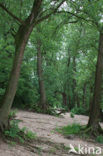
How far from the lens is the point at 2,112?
5.72m

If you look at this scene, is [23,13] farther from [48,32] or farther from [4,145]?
[4,145]

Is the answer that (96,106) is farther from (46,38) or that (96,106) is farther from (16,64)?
(16,64)

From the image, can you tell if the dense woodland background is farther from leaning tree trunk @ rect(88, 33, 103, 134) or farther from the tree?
leaning tree trunk @ rect(88, 33, 103, 134)

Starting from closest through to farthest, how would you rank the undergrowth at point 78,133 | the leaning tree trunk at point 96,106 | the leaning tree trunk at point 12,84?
the leaning tree trunk at point 12,84 < the undergrowth at point 78,133 < the leaning tree trunk at point 96,106

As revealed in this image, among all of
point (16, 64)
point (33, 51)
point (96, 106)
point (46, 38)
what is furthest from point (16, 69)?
point (33, 51)

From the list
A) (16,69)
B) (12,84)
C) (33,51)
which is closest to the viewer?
(12,84)

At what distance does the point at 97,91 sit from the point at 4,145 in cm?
605

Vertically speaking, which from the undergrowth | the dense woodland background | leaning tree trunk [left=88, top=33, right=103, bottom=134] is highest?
the dense woodland background

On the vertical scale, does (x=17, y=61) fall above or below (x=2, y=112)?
above

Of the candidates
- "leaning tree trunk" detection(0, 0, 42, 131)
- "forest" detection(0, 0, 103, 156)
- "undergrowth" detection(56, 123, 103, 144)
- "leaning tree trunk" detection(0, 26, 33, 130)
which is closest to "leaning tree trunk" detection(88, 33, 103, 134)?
"forest" detection(0, 0, 103, 156)

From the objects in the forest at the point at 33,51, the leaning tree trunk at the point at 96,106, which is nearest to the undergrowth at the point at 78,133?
the forest at the point at 33,51

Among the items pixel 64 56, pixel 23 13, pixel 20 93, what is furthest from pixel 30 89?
pixel 64 56

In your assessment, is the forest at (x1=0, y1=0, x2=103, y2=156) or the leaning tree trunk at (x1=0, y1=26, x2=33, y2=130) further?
the forest at (x1=0, y1=0, x2=103, y2=156)

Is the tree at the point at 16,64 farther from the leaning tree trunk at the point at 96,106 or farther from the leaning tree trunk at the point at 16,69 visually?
the leaning tree trunk at the point at 96,106
